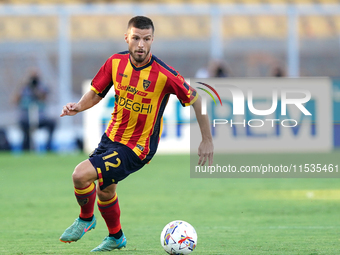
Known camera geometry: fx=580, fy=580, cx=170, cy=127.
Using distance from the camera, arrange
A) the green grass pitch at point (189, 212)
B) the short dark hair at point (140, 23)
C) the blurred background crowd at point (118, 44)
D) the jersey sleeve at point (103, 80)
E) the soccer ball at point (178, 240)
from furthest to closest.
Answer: the blurred background crowd at point (118, 44) → the green grass pitch at point (189, 212) → the jersey sleeve at point (103, 80) → the short dark hair at point (140, 23) → the soccer ball at point (178, 240)

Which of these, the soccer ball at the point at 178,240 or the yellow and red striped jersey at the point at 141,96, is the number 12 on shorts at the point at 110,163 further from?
the soccer ball at the point at 178,240

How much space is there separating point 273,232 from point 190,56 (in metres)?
19.2

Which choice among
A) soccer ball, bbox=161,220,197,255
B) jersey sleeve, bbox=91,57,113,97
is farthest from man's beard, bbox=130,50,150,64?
soccer ball, bbox=161,220,197,255

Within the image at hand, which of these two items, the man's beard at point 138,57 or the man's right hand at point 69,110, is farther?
the man's right hand at point 69,110

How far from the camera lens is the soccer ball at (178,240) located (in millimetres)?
4594

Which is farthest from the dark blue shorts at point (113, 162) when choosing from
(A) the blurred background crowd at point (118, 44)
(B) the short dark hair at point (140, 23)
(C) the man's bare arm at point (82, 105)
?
(A) the blurred background crowd at point (118, 44)

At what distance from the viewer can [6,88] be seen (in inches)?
746

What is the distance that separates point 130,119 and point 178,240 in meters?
1.11

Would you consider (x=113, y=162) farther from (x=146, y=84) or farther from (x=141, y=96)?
(x=146, y=84)

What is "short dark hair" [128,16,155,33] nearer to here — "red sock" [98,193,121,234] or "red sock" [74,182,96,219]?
"red sock" [74,182,96,219]

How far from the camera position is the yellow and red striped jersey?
16.0ft

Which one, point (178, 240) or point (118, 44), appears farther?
point (118, 44)

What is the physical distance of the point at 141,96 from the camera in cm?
489

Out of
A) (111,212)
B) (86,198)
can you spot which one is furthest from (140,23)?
(111,212)
